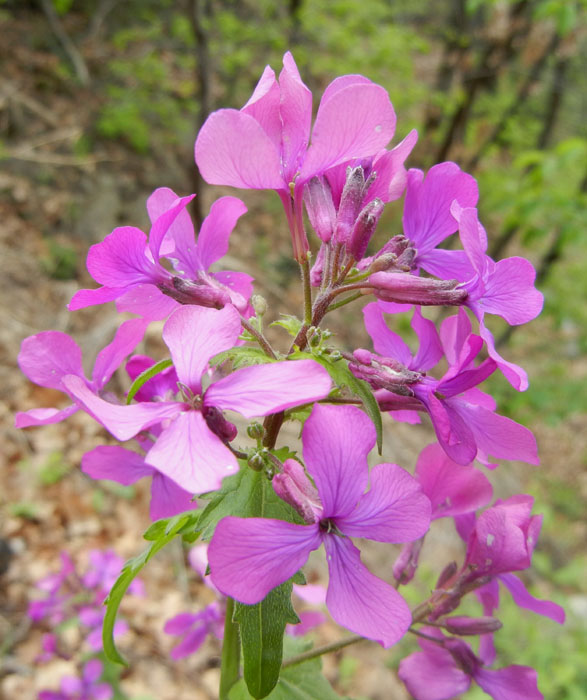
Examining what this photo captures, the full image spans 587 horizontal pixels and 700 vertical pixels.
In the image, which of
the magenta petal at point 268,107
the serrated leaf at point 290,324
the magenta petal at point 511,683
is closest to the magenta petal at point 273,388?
the serrated leaf at point 290,324

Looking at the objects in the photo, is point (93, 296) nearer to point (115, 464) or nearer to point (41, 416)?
point (41, 416)

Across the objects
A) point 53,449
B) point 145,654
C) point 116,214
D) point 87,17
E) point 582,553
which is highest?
point 87,17

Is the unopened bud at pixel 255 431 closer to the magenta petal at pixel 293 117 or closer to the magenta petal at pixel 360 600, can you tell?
the magenta petal at pixel 360 600

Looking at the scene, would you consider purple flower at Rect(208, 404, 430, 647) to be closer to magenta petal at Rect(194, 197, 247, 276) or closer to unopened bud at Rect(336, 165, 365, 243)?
unopened bud at Rect(336, 165, 365, 243)

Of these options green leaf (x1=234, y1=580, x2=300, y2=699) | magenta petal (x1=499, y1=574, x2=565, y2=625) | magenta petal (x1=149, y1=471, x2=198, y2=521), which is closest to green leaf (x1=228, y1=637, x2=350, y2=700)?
green leaf (x1=234, y1=580, x2=300, y2=699)

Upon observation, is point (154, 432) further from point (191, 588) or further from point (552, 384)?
point (552, 384)

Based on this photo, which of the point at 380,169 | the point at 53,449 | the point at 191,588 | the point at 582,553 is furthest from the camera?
the point at 582,553

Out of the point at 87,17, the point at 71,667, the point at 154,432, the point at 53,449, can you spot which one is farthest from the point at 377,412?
the point at 87,17
